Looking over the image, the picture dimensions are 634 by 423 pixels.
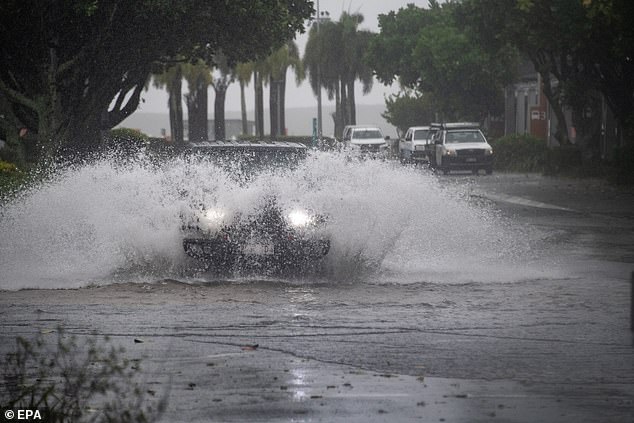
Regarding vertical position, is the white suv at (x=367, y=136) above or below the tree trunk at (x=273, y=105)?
below

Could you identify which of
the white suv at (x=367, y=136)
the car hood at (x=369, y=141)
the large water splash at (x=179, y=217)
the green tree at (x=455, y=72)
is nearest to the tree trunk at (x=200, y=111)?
the white suv at (x=367, y=136)

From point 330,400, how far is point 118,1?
3025 cm

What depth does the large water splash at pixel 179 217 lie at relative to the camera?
15.6m

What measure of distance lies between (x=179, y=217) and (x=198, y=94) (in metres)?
64.6

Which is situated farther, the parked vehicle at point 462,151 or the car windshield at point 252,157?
the parked vehicle at point 462,151

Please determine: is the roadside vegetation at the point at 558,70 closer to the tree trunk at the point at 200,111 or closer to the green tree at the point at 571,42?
the green tree at the point at 571,42

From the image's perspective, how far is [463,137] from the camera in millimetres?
56375

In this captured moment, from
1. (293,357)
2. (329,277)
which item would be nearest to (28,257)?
(329,277)

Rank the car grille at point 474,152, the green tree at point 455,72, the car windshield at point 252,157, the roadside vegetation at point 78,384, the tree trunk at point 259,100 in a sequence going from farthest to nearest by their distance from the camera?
the tree trunk at point 259,100 < the green tree at point 455,72 < the car grille at point 474,152 < the car windshield at point 252,157 < the roadside vegetation at point 78,384

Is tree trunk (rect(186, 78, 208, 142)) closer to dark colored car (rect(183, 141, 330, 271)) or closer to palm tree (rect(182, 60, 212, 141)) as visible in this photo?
palm tree (rect(182, 60, 212, 141))

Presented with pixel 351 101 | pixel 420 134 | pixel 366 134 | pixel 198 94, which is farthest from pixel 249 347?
pixel 351 101

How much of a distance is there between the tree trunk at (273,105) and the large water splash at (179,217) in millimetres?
71425

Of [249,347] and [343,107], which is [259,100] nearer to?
[343,107]

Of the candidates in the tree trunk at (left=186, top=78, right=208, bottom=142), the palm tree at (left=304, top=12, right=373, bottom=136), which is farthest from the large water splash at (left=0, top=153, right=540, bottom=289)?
the palm tree at (left=304, top=12, right=373, bottom=136)
